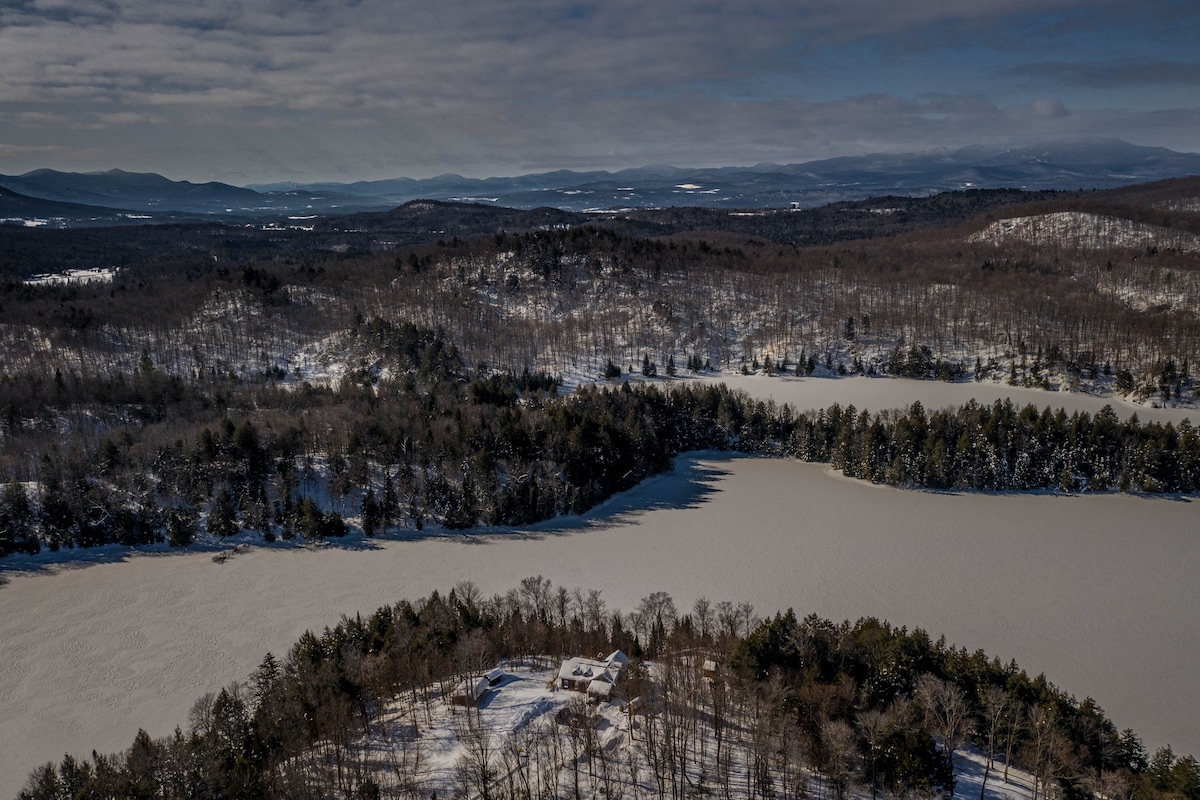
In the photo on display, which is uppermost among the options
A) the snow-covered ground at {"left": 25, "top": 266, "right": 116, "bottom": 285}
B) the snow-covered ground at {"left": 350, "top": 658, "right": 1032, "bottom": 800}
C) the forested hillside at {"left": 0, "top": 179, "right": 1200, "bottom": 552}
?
the snow-covered ground at {"left": 25, "top": 266, "right": 116, "bottom": 285}

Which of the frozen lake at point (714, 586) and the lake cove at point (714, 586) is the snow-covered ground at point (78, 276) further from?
the lake cove at point (714, 586)

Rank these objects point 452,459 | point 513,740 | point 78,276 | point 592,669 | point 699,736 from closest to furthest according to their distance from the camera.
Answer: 1. point 513,740
2. point 699,736
3. point 592,669
4. point 452,459
5. point 78,276

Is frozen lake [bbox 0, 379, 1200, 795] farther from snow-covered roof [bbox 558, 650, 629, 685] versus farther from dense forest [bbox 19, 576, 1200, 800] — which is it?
snow-covered roof [bbox 558, 650, 629, 685]

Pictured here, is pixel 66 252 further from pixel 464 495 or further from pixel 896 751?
pixel 896 751

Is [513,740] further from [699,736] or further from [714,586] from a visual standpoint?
[714,586]

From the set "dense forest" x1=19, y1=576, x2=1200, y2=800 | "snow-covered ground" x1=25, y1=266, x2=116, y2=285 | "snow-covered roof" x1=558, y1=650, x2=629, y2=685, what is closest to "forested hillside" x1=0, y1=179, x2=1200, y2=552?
"snow-covered ground" x1=25, y1=266, x2=116, y2=285

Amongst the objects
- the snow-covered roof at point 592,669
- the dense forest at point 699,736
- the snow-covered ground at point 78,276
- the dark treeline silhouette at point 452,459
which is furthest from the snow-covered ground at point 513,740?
the snow-covered ground at point 78,276

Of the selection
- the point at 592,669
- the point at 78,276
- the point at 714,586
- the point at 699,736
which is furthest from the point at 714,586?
the point at 78,276
